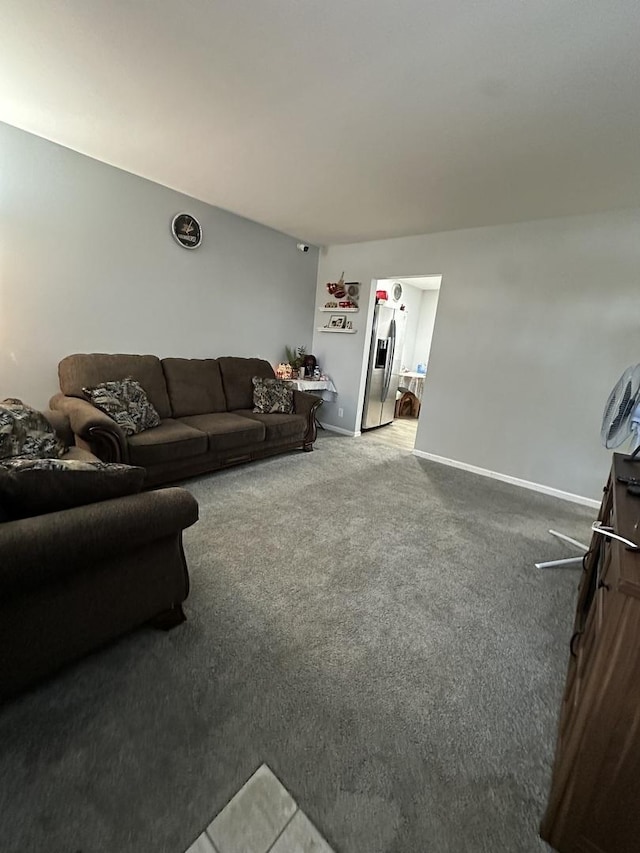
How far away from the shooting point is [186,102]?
2002 mm

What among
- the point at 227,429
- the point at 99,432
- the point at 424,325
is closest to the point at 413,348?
the point at 424,325

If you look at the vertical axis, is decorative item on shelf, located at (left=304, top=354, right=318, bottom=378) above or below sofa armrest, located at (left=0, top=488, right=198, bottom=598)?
above

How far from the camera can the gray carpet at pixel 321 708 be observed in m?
0.96

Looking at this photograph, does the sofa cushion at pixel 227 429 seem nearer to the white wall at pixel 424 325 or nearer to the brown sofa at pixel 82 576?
the brown sofa at pixel 82 576

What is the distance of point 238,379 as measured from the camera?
3.98m

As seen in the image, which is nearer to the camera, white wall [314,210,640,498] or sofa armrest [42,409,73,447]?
sofa armrest [42,409,73,447]

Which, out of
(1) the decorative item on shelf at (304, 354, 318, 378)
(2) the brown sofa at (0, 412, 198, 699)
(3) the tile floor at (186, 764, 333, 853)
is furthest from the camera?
(1) the decorative item on shelf at (304, 354, 318, 378)

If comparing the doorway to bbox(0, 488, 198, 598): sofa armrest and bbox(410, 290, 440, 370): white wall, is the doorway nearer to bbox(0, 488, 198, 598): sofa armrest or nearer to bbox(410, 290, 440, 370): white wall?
bbox(410, 290, 440, 370): white wall

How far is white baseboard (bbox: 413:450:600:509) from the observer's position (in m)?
3.28

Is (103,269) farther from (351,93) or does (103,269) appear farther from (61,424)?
(351,93)

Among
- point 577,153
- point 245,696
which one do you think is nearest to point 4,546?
point 245,696

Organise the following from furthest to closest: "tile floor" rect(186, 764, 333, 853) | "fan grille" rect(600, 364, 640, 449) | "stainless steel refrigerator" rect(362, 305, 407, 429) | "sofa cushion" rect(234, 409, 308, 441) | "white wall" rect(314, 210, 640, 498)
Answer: "stainless steel refrigerator" rect(362, 305, 407, 429)
"sofa cushion" rect(234, 409, 308, 441)
"white wall" rect(314, 210, 640, 498)
"fan grille" rect(600, 364, 640, 449)
"tile floor" rect(186, 764, 333, 853)

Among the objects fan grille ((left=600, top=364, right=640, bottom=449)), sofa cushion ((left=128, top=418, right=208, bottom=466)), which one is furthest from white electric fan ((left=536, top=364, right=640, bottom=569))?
sofa cushion ((left=128, top=418, right=208, bottom=466))

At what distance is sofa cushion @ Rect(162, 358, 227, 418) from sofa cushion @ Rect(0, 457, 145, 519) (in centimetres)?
225
